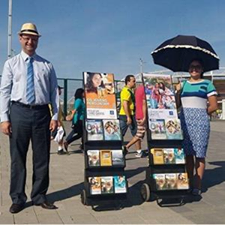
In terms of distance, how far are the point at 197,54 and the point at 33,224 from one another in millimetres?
3493

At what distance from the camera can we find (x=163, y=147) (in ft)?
16.9

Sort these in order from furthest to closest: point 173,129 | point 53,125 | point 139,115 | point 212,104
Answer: point 139,115, point 212,104, point 173,129, point 53,125

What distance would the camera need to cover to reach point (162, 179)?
502 cm

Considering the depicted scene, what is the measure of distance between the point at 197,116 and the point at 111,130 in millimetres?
1316

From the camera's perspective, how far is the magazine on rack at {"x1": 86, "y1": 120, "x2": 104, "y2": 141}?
4.87 m

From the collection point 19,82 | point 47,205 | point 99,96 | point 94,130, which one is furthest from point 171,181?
point 19,82

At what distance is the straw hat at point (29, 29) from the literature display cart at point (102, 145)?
2.92 ft

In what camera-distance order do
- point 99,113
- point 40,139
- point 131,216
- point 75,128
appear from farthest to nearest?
1. point 75,128
2. point 99,113
3. point 40,139
4. point 131,216

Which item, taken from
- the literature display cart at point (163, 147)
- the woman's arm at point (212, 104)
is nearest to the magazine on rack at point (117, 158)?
the literature display cart at point (163, 147)

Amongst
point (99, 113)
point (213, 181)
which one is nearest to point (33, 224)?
point (99, 113)

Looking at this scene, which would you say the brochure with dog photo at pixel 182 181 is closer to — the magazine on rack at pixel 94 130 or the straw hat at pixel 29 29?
the magazine on rack at pixel 94 130

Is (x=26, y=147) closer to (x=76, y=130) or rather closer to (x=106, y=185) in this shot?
(x=106, y=185)

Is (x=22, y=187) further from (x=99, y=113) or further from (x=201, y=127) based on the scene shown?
(x=201, y=127)

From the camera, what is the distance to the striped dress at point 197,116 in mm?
5398
